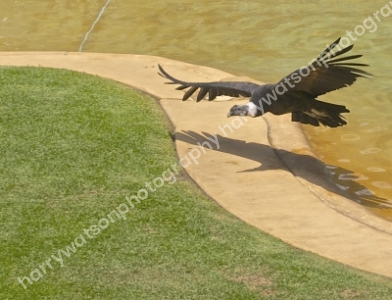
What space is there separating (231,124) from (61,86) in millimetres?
2327

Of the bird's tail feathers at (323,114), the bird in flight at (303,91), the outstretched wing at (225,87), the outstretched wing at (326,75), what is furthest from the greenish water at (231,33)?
the outstretched wing at (326,75)

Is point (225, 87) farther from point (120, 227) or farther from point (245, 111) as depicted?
point (120, 227)

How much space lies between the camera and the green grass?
644cm

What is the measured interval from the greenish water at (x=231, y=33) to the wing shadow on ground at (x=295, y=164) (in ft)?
3.81

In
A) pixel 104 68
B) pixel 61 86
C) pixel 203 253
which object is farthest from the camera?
pixel 104 68

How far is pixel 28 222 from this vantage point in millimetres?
7508

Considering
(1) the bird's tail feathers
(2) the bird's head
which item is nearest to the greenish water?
(1) the bird's tail feathers

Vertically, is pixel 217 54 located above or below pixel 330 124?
below

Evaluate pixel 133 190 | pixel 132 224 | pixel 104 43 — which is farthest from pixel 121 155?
pixel 104 43

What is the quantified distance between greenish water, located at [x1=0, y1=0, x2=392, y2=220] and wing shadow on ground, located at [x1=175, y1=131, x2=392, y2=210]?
3.81 ft

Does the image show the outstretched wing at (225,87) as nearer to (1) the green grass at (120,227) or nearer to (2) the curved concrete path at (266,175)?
(2) the curved concrete path at (266,175)

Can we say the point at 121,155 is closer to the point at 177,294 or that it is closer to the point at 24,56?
the point at 177,294

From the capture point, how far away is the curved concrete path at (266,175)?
7.18 meters

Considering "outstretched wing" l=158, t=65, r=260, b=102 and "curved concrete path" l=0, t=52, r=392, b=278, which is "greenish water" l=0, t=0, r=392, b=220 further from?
"outstretched wing" l=158, t=65, r=260, b=102
